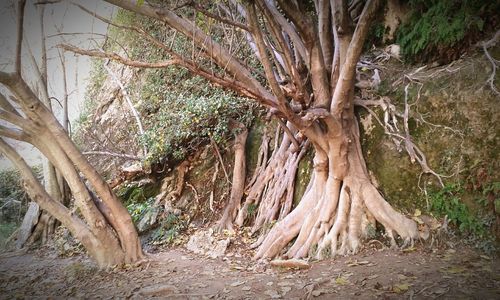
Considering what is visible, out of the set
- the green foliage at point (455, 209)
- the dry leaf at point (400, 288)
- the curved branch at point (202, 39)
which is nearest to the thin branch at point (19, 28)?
the curved branch at point (202, 39)

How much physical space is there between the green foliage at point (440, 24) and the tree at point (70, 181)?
205 inches

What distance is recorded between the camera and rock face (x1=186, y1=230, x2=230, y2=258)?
5052 millimetres

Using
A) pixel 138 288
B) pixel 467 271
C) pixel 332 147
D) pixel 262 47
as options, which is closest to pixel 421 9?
pixel 332 147

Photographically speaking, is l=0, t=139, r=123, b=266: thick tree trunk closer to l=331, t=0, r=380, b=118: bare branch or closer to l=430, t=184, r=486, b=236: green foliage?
l=331, t=0, r=380, b=118: bare branch

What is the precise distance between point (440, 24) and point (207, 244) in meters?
4.90

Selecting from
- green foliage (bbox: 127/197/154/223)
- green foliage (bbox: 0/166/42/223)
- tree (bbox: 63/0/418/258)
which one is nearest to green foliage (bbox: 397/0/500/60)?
tree (bbox: 63/0/418/258)

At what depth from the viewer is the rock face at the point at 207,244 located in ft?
16.6

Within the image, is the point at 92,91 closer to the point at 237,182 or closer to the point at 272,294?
the point at 237,182

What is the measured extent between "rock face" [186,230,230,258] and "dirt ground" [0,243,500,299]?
149 millimetres

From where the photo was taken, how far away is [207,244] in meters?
5.32

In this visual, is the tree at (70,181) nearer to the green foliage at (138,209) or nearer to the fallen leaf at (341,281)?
the green foliage at (138,209)

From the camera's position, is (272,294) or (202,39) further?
(202,39)

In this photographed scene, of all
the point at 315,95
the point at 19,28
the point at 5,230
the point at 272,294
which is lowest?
the point at 272,294

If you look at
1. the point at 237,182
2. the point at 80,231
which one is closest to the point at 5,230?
the point at 80,231
